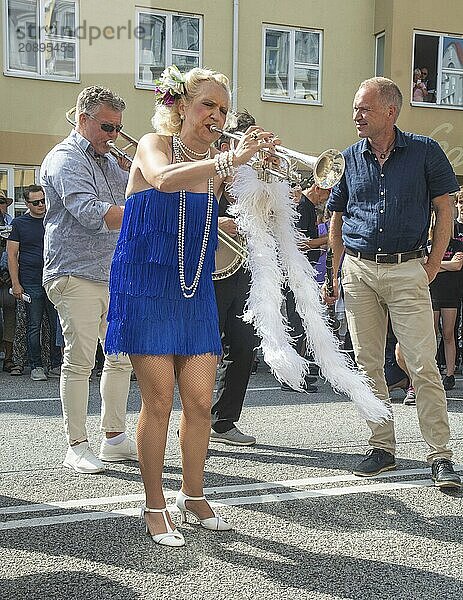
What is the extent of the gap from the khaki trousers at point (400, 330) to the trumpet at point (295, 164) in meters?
0.93

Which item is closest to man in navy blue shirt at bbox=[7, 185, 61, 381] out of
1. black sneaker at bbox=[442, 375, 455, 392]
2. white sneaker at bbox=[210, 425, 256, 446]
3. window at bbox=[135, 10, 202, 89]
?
black sneaker at bbox=[442, 375, 455, 392]

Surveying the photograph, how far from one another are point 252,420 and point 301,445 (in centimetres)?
109

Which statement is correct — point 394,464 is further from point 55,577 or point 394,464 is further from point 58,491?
point 55,577

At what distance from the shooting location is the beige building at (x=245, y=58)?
58.4 feet

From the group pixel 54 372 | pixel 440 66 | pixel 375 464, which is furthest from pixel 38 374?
pixel 440 66

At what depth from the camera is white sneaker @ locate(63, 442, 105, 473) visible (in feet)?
17.6

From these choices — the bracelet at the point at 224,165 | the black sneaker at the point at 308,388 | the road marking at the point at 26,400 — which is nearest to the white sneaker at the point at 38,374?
the road marking at the point at 26,400

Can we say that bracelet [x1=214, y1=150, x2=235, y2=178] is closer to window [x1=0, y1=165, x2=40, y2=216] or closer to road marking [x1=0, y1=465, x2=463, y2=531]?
road marking [x1=0, y1=465, x2=463, y2=531]

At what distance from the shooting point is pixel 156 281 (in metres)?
4.14

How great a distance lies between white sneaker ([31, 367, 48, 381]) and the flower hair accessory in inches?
245

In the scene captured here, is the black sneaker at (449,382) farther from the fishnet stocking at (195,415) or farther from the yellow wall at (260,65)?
the yellow wall at (260,65)

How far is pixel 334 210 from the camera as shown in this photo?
5.73m

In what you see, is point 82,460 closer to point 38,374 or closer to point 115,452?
point 115,452

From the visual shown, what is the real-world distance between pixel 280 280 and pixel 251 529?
128 cm
